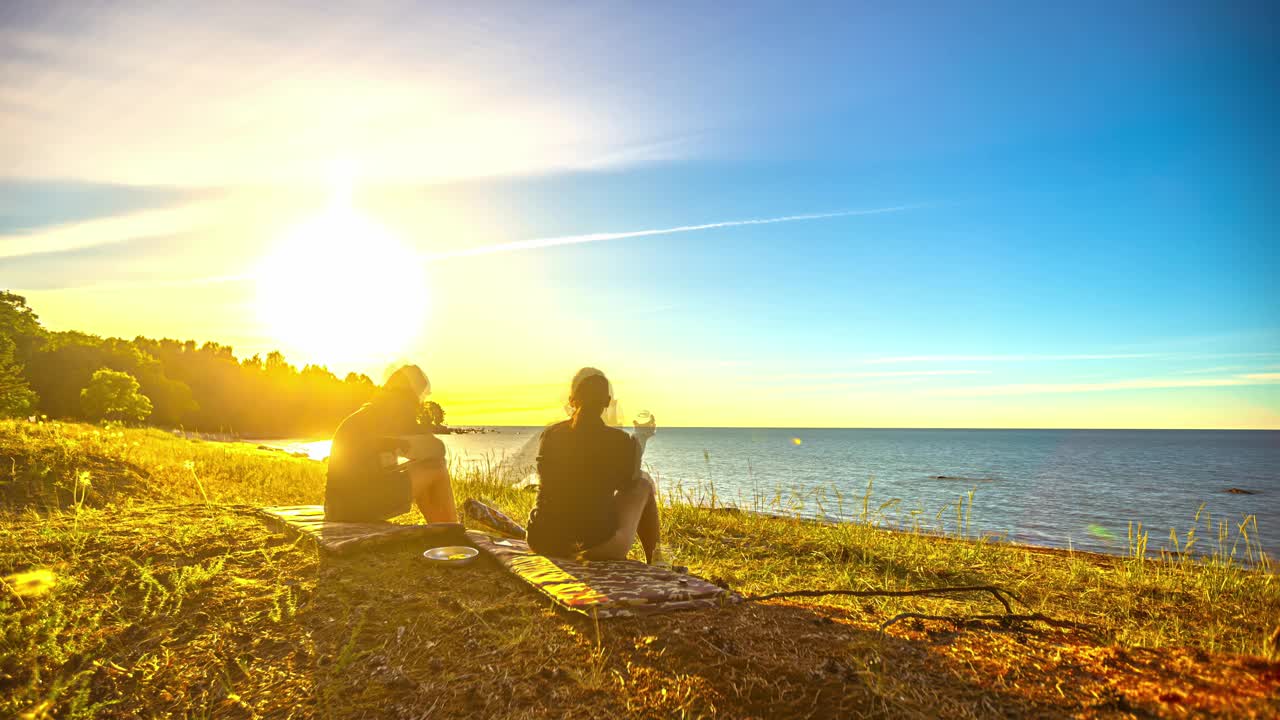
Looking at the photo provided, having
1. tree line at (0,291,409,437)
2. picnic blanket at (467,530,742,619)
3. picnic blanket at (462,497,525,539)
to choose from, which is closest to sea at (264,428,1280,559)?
picnic blanket at (462,497,525,539)

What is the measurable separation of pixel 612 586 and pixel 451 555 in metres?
1.35

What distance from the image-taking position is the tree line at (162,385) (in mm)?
29719

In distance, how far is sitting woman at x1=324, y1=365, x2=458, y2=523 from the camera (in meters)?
5.14

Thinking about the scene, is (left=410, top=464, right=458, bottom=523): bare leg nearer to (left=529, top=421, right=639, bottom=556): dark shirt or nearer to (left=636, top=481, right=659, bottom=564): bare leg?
(left=529, top=421, right=639, bottom=556): dark shirt

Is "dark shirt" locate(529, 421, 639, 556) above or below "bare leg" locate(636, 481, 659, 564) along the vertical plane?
above

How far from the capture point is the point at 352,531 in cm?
461

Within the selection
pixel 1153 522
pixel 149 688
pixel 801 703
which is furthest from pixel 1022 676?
pixel 1153 522

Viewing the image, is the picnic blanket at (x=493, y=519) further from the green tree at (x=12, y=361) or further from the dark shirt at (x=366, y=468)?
the green tree at (x=12, y=361)

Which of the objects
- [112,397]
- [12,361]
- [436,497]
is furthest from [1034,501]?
[112,397]

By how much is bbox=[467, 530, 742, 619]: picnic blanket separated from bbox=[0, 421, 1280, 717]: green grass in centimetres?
11

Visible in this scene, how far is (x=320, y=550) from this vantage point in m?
4.28

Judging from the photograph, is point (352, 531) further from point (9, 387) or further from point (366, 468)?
point (9, 387)

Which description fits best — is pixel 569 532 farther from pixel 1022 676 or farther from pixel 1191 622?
pixel 1191 622

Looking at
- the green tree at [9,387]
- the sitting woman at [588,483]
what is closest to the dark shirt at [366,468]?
the sitting woman at [588,483]
